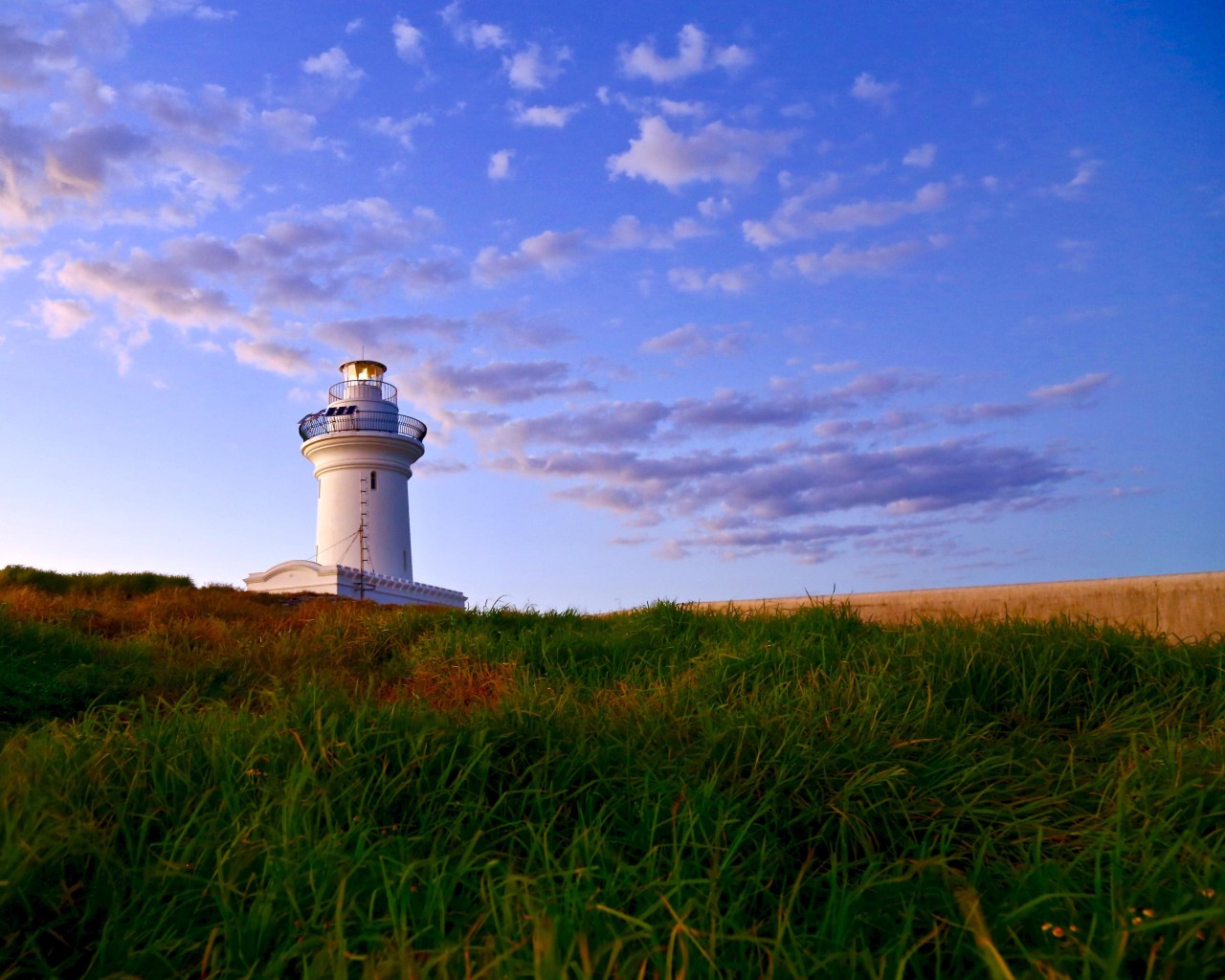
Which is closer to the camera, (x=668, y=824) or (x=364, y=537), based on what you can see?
(x=668, y=824)

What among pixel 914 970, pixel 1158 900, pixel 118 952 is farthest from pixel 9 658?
pixel 1158 900

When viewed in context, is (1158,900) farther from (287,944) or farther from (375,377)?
(375,377)

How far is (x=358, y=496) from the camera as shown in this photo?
2622 centimetres

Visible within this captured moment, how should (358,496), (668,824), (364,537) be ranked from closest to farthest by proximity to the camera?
(668,824) < (364,537) < (358,496)

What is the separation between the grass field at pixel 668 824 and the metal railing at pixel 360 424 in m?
20.6

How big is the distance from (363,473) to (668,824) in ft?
78.9

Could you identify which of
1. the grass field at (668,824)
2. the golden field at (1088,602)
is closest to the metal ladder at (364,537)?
the golden field at (1088,602)

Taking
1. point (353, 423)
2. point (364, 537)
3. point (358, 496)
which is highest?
point (353, 423)

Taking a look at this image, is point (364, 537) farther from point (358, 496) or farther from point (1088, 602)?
point (1088, 602)

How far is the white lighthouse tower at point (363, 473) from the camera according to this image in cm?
2608

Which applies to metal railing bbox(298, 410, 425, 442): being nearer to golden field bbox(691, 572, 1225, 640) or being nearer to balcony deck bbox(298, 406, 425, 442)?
balcony deck bbox(298, 406, 425, 442)

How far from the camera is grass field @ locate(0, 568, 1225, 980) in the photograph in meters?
2.46

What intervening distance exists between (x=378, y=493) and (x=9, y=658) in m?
20.2

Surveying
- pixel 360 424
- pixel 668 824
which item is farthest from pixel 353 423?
pixel 668 824
